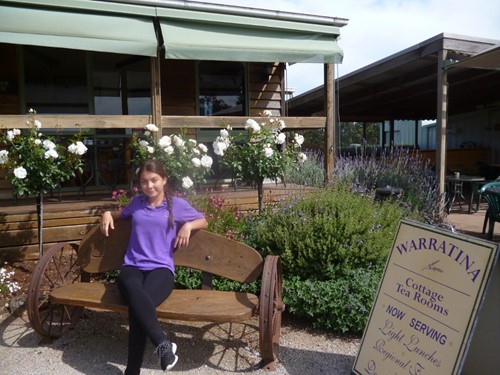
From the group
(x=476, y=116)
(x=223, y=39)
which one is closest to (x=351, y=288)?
(x=223, y=39)

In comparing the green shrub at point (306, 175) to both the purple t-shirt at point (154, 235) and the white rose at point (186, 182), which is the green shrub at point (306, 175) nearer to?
the white rose at point (186, 182)

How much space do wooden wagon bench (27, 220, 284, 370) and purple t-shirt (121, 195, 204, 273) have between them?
0.70ft

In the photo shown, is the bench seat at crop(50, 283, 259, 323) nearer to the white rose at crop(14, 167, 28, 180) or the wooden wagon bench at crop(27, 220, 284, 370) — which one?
the wooden wagon bench at crop(27, 220, 284, 370)

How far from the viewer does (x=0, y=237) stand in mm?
4672

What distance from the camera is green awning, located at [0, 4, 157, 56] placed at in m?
4.62

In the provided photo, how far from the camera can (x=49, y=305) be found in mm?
3604

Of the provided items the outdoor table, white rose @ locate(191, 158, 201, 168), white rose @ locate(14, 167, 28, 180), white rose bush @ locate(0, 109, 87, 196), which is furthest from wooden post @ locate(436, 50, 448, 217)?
white rose @ locate(14, 167, 28, 180)

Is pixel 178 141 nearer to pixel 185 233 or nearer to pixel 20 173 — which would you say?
pixel 20 173

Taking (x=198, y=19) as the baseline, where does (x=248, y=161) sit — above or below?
below

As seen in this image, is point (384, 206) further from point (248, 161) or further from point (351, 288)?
point (248, 161)

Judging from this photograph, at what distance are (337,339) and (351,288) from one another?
16.1 inches

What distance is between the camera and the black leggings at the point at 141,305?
2.62m

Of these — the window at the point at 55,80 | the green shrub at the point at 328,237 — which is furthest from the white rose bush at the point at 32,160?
the window at the point at 55,80

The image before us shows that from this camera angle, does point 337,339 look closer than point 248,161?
Yes
